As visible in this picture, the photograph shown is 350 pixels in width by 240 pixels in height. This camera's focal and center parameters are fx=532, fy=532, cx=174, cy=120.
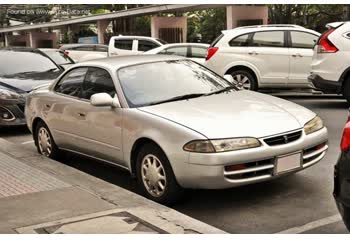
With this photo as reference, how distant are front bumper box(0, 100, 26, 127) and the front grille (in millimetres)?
5602

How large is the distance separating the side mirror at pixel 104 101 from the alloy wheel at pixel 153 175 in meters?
0.75

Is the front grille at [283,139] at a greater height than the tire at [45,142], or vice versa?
the front grille at [283,139]

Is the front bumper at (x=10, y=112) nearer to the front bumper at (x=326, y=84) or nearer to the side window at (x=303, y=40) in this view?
the front bumper at (x=326, y=84)

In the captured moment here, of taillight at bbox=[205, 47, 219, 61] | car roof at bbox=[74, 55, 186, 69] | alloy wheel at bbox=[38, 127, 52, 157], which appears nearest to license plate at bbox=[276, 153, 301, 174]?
car roof at bbox=[74, 55, 186, 69]

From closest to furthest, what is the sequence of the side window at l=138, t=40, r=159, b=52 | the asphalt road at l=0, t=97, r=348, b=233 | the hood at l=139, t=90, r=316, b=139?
the asphalt road at l=0, t=97, r=348, b=233, the hood at l=139, t=90, r=316, b=139, the side window at l=138, t=40, r=159, b=52

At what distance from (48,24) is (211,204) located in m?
35.1

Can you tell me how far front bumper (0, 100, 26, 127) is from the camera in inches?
358

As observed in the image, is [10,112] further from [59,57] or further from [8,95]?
[59,57]

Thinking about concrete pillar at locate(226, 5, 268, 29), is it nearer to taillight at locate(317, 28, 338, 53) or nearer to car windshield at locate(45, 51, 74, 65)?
car windshield at locate(45, 51, 74, 65)

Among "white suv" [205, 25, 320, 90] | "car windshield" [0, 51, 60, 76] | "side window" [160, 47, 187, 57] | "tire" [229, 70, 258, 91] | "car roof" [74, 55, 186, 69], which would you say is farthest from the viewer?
"side window" [160, 47, 187, 57]

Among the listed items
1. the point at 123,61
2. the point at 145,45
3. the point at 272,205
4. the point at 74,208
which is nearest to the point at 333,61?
the point at 123,61

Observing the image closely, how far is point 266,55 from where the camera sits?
11.6 meters

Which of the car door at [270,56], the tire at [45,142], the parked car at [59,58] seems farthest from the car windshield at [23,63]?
the car door at [270,56]

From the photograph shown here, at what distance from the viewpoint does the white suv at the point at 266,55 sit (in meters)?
11.4
